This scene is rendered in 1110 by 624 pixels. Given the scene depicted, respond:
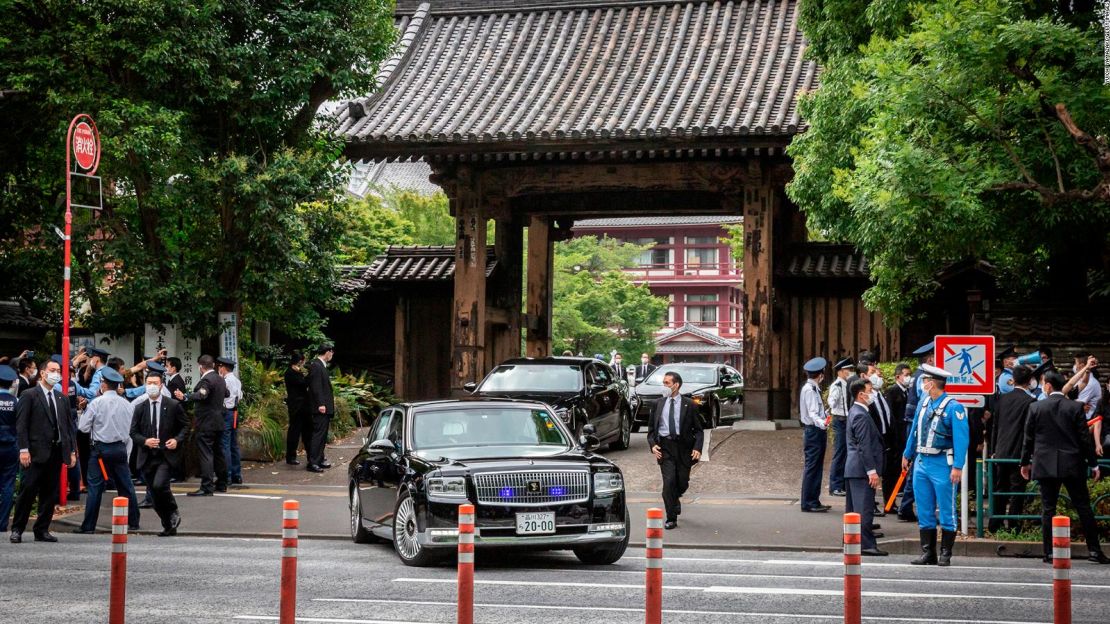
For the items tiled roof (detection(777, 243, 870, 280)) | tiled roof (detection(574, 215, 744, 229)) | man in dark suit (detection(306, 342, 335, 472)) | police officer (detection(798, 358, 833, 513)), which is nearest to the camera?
police officer (detection(798, 358, 833, 513))

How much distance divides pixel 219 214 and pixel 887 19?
11.1 meters

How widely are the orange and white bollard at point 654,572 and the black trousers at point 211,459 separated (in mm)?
12261

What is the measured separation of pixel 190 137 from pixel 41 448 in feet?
26.6

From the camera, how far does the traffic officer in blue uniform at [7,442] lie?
15.6 meters

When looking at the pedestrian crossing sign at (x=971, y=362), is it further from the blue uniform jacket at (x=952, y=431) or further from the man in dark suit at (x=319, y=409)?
the man in dark suit at (x=319, y=409)

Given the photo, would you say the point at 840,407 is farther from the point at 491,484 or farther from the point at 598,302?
the point at 598,302

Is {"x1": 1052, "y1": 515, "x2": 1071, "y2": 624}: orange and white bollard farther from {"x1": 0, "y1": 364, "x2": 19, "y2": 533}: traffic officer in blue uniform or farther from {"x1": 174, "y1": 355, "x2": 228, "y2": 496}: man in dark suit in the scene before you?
{"x1": 174, "y1": 355, "x2": 228, "y2": 496}: man in dark suit

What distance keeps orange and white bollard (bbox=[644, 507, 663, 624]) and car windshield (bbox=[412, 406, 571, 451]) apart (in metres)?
5.69

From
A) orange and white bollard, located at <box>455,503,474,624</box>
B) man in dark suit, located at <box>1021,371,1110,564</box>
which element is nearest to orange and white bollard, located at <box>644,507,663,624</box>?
orange and white bollard, located at <box>455,503,474,624</box>

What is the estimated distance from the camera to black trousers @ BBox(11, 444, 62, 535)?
15227mm

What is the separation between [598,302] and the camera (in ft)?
179

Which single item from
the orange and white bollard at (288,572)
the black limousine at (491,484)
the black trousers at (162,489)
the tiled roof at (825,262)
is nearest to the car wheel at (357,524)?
the black limousine at (491,484)

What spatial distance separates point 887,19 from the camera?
19.1m

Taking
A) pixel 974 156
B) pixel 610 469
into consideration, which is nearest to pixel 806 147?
pixel 974 156
